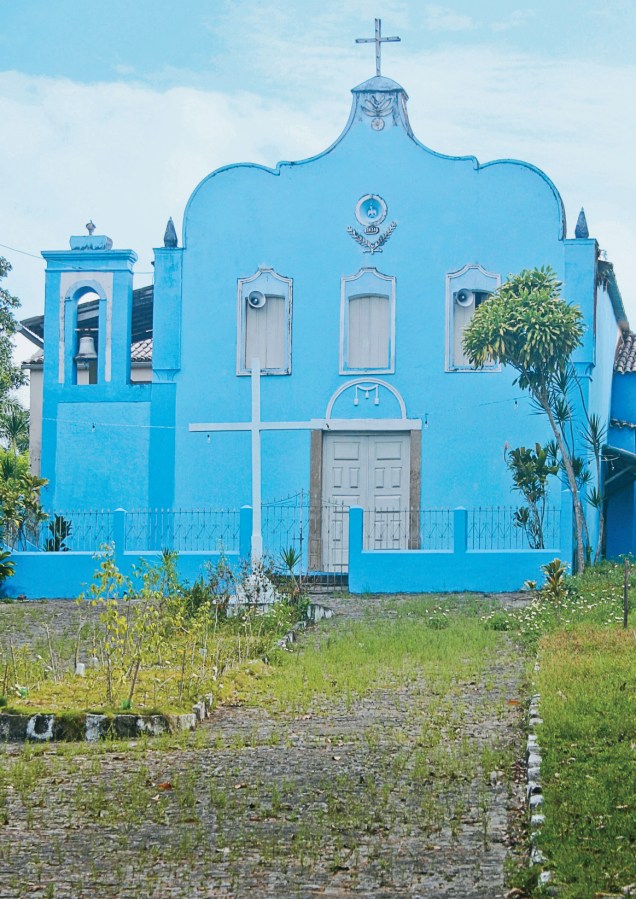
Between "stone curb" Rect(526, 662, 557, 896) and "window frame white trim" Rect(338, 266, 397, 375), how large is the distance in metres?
12.0

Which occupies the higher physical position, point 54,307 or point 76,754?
point 54,307

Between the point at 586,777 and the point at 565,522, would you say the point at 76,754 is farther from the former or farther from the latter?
the point at 565,522

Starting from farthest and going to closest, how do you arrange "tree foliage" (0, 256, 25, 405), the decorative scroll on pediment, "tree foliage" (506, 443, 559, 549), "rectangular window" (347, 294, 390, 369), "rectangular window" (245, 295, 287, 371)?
"tree foliage" (0, 256, 25, 405) < "rectangular window" (245, 295, 287, 371) < "rectangular window" (347, 294, 390, 369) < the decorative scroll on pediment < "tree foliage" (506, 443, 559, 549)

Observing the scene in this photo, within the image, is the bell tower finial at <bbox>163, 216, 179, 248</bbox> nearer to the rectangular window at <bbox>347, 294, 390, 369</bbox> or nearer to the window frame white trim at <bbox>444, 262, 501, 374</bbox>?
the rectangular window at <bbox>347, 294, 390, 369</bbox>

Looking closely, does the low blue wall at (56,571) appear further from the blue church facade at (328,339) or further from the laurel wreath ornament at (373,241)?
the laurel wreath ornament at (373,241)

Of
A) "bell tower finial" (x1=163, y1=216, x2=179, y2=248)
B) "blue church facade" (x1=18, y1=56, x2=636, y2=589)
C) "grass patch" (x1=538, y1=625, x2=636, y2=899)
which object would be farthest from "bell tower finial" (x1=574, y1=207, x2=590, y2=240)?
"grass patch" (x1=538, y1=625, x2=636, y2=899)

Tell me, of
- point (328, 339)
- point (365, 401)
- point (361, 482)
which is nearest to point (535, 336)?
point (365, 401)

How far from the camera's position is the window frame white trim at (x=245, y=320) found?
2172cm

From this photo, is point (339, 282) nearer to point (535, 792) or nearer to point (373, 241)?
point (373, 241)

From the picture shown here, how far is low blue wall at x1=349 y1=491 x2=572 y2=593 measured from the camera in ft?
62.5

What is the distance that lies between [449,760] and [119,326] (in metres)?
14.7

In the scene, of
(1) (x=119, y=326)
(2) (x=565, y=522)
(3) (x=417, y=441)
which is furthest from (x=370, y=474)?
(1) (x=119, y=326)

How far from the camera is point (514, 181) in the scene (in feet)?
70.4

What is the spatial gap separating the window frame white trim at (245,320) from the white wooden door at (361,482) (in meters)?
1.43
